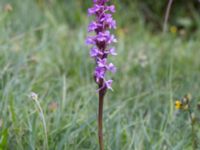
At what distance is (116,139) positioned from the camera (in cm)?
313

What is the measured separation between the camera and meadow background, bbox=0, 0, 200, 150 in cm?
320

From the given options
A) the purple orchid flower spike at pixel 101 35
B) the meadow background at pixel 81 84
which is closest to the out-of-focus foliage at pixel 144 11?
the meadow background at pixel 81 84

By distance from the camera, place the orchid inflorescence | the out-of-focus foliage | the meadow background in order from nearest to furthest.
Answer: the orchid inflorescence, the meadow background, the out-of-focus foliage

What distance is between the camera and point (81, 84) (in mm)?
4742

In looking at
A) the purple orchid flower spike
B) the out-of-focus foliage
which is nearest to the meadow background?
the out-of-focus foliage

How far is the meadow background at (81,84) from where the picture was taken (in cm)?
320

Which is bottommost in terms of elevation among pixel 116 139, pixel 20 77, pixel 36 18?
pixel 116 139

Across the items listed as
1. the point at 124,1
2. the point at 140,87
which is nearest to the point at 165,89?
the point at 140,87

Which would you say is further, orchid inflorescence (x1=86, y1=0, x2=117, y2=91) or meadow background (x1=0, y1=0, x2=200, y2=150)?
meadow background (x1=0, y1=0, x2=200, y2=150)

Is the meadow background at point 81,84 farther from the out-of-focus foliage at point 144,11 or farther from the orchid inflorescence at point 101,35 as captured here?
the orchid inflorescence at point 101,35

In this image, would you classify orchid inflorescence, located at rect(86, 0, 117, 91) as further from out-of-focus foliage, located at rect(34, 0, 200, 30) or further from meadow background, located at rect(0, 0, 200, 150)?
out-of-focus foliage, located at rect(34, 0, 200, 30)

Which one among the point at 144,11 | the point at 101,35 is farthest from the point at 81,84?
the point at 144,11

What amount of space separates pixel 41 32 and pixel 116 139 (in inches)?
134

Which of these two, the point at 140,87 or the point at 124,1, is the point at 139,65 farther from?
the point at 124,1
